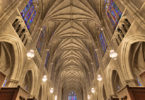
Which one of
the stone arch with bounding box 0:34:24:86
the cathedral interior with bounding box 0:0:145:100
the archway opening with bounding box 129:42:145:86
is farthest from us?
the archway opening with bounding box 129:42:145:86

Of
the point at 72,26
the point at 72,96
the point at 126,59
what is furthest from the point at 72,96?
the point at 126,59

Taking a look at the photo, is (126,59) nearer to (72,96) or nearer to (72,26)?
(72,26)

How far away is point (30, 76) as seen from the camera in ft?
44.4

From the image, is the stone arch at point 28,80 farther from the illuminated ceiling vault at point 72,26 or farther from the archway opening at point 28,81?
the illuminated ceiling vault at point 72,26

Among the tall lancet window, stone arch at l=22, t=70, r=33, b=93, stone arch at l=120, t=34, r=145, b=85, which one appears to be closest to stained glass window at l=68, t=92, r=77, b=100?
the tall lancet window

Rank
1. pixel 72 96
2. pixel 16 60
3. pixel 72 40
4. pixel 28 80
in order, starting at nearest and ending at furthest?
pixel 16 60, pixel 28 80, pixel 72 40, pixel 72 96

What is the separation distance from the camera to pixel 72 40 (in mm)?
25062

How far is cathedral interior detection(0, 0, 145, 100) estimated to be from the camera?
284 inches

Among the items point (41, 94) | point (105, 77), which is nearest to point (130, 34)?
point (105, 77)

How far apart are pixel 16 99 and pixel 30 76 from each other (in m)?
9.83

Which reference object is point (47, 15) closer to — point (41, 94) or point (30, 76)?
point (30, 76)

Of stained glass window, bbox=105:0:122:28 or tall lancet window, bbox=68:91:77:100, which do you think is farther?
tall lancet window, bbox=68:91:77:100

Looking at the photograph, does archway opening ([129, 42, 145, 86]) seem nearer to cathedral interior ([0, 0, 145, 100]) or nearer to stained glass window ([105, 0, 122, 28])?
cathedral interior ([0, 0, 145, 100])

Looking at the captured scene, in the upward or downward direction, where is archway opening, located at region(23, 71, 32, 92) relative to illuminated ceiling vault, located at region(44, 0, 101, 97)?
downward
